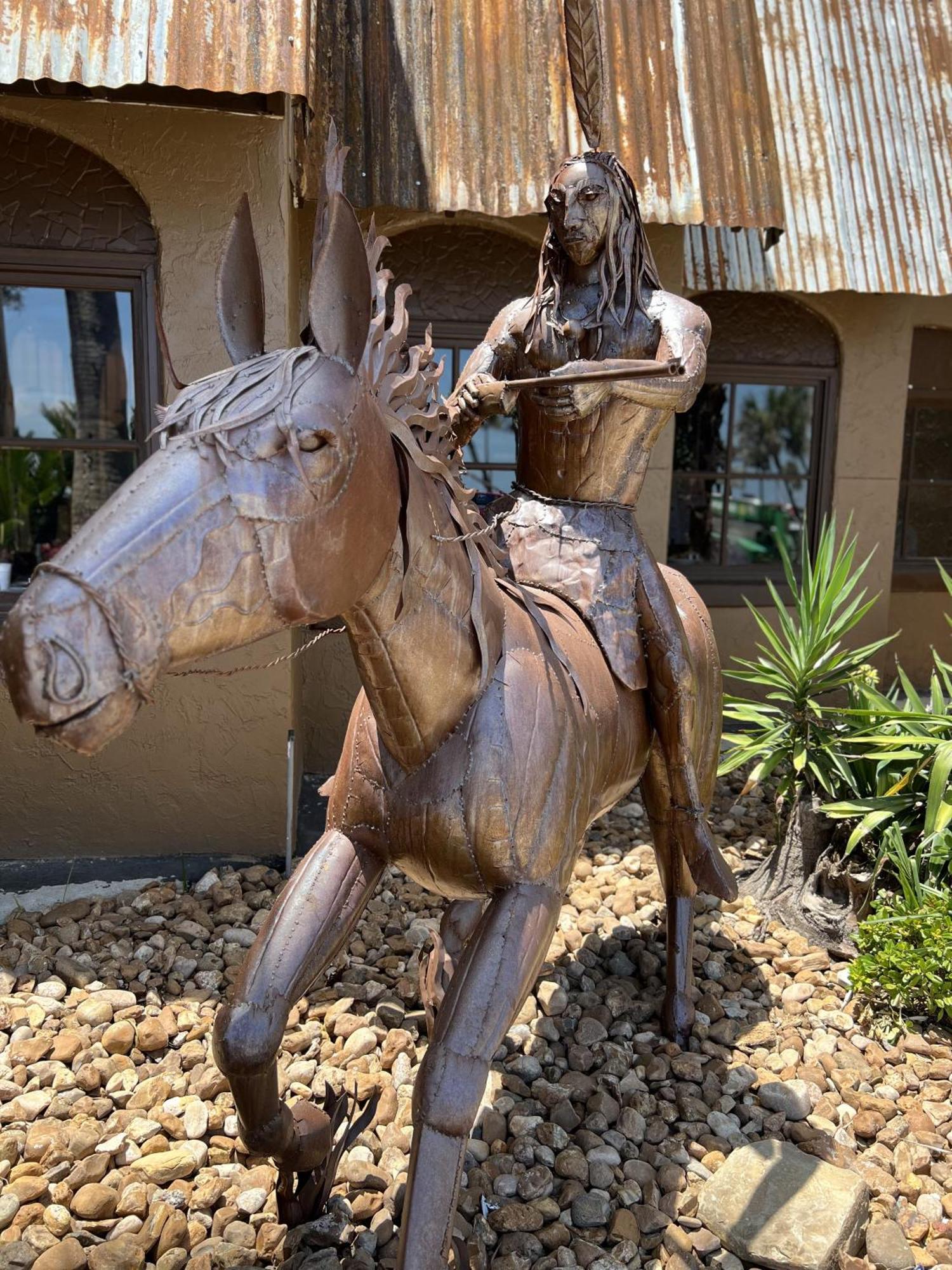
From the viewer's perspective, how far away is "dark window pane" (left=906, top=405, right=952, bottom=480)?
21.8 ft

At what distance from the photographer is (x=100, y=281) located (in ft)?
13.0

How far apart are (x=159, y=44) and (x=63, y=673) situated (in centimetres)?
289

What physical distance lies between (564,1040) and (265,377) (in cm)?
232

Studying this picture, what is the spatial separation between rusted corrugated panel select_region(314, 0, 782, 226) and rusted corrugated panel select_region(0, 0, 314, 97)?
1.02 meters

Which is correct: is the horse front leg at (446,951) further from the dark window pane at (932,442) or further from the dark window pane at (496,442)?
the dark window pane at (932,442)

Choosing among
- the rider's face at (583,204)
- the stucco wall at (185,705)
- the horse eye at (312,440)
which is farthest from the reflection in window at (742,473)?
the horse eye at (312,440)

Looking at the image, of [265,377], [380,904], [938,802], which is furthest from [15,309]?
[938,802]

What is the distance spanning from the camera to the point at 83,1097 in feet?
8.46

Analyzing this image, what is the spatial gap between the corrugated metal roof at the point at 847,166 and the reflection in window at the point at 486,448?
140cm

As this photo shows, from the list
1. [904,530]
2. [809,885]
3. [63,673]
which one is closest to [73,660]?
[63,673]

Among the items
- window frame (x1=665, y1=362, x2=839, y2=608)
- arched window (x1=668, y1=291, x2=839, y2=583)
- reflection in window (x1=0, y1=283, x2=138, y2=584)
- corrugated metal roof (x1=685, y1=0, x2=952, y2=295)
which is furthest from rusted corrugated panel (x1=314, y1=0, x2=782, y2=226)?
window frame (x1=665, y1=362, x2=839, y2=608)

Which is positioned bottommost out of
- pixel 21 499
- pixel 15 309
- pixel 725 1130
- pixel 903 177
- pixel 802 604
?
pixel 725 1130

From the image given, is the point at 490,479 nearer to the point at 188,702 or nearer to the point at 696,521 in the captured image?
the point at 696,521

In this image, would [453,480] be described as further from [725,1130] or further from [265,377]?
[725,1130]
